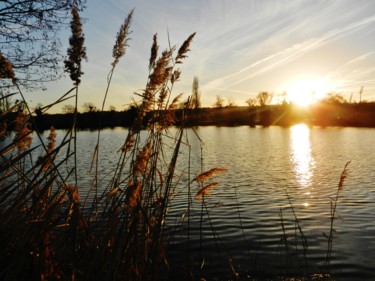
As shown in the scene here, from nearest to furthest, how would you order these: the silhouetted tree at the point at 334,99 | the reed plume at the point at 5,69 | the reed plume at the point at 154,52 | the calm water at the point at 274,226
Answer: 1. the reed plume at the point at 5,69
2. the reed plume at the point at 154,52
3. the calm water at the point at 274,226
4. the silhouetted tree at the point at 334,99

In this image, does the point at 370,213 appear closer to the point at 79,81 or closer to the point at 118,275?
the point at 118,275

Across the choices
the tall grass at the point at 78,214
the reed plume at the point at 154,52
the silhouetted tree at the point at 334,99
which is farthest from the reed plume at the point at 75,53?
the silhouetted tree at the point at 334,99

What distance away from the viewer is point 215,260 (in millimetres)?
6812

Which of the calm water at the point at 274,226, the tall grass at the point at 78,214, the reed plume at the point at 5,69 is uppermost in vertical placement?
the reed plume at the point at 5,69

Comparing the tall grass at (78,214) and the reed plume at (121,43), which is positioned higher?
the reed plume at (121,43)

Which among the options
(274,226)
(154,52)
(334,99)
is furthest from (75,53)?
(334,99)

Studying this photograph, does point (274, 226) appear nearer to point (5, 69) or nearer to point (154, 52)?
point (154, 52)

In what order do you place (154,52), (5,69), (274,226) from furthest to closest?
(274,226) → (154,52) → (5,69)

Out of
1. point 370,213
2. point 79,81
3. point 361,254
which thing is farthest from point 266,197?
point 79,81

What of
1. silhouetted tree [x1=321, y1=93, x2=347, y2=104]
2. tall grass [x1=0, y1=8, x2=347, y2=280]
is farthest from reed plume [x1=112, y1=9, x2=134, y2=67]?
silhouetted tree [x1=321, y1=93, x2=347, y2=104]

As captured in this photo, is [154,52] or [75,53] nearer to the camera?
[75,53]

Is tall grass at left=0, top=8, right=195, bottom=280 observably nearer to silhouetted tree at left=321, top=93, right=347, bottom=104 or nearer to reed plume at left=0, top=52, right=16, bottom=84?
reed plume at left=0, top=52, right=16, bottom=84

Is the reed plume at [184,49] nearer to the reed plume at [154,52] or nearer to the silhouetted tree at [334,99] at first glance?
the reed plume at [154,52]

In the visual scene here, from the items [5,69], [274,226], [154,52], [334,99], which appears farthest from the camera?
[334,99]
